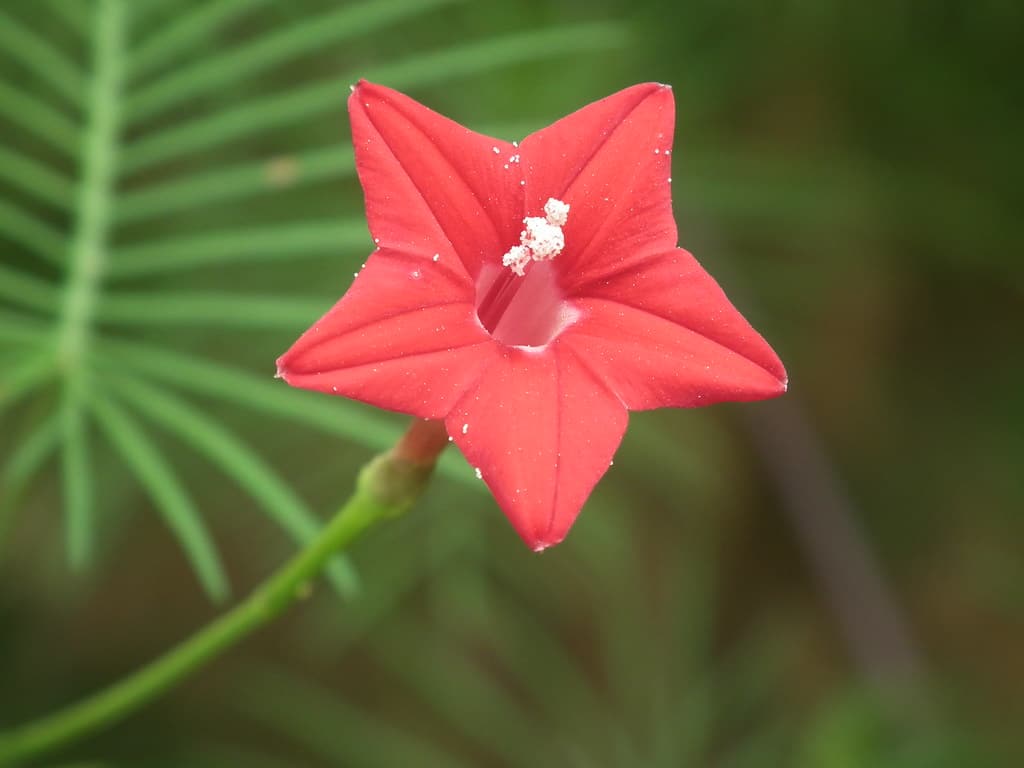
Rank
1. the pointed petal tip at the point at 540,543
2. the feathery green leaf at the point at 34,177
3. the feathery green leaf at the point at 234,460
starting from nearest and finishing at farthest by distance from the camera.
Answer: the pointed petal tip at the point at 540,543 < the feathery green leaf at the point at 234,460 < the feathery green leaf at the point at 34,177

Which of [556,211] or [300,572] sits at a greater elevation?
[556,211]

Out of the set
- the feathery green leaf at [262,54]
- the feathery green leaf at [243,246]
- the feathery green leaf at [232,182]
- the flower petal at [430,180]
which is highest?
the feathery green leaf at [262,54]

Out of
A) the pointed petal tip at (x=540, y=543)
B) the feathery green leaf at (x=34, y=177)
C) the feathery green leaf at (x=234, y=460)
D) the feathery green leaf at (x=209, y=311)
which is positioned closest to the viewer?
the pointed petal tip at (x=540, y=543)

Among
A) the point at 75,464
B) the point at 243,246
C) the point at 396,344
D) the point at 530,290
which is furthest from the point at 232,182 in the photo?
the point at 396,344

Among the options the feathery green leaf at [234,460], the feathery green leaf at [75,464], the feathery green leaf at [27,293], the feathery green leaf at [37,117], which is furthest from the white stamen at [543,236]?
the feathery green leaf at [37,117]

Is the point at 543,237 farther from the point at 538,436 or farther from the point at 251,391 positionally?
the point at 251,391

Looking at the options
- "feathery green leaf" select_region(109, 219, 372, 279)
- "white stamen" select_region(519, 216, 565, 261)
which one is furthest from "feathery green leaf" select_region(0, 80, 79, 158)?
"white stamen" select_region(519, 216, 565, 261)

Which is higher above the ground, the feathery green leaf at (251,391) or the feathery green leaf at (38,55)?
the feathery green leaf at (38,55)

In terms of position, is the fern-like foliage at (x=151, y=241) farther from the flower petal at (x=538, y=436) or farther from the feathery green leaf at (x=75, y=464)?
the flower petal at (x=538, y=436)
